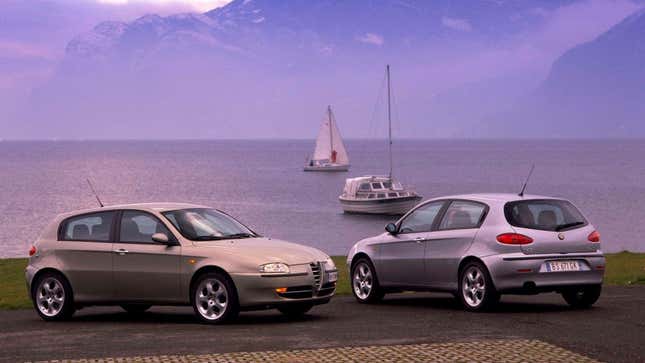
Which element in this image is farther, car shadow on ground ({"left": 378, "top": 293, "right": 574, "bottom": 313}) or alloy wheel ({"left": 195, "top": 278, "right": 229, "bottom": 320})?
car shadow on ground ({"left": 378, "top": 293, "right": 574, "bottom": 313})

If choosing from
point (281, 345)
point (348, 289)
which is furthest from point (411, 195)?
point (281, 345)

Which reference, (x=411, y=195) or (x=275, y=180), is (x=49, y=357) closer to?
Answer: (x=411, y=195)

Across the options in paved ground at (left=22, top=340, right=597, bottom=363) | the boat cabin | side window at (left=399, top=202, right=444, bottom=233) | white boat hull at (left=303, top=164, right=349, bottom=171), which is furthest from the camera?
white boat hull at (left=303, top=164, right=349, bottom=171)

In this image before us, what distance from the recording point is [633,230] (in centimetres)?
7975

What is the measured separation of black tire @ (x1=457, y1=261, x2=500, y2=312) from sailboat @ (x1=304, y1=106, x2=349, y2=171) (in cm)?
13518

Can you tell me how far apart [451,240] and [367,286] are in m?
1.93

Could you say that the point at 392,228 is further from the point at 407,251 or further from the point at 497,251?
the point at 497,251

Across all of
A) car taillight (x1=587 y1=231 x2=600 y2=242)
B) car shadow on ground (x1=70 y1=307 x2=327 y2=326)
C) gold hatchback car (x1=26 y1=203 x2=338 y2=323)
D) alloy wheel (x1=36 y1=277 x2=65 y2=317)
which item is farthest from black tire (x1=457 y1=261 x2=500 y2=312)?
alloy wheel (x1=36 y1=277 x2=65 y2=317)

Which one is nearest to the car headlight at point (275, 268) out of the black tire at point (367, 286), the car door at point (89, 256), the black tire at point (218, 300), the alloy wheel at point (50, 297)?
the black tire at point (218, 300)

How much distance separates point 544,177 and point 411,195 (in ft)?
194

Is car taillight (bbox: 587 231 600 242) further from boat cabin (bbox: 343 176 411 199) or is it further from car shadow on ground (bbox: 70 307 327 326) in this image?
boat cabin (bbox: 343 176 411 199)

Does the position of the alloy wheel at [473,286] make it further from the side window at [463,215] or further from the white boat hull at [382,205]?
the white boat hull at [382,205]

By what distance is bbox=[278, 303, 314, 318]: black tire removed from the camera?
14.4 m

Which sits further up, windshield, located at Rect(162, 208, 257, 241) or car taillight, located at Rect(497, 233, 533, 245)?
windshield, located at Rect(162, 208, 257, 241)
